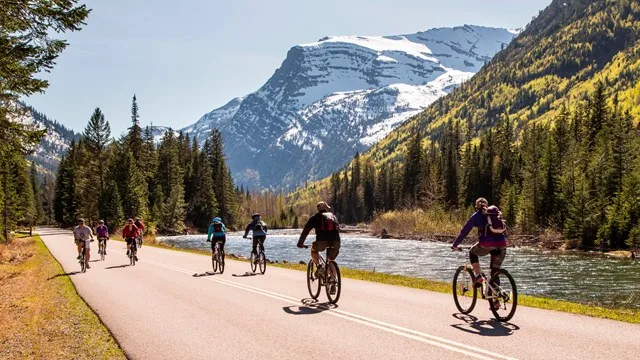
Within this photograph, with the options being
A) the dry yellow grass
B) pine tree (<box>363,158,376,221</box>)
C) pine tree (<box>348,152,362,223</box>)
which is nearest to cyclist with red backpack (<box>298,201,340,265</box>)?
the dry yellow grass

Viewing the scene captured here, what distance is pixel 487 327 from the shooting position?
10.8 metres

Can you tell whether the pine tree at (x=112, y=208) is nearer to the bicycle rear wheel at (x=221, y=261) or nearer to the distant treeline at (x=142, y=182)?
the distant treeline at (x=142, y=182)

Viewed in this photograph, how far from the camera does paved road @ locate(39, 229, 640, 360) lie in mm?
9031

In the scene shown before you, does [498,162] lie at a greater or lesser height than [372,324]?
greater

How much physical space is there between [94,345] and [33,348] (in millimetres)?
1263

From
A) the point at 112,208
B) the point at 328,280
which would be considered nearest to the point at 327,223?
the point at 328,280

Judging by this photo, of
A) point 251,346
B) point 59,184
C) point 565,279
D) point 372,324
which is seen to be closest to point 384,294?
point 372,324

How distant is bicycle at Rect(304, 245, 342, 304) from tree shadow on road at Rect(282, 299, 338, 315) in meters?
0.35

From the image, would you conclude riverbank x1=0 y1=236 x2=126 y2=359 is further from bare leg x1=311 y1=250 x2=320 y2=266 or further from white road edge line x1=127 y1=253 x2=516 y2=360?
bare leg x1=311 y1=250 x2=320 y2=266

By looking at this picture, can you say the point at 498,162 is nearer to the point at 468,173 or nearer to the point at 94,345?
the point at 468,173

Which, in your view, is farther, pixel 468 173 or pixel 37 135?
pixel 468 173

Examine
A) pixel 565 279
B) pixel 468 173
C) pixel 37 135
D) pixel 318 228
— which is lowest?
pixel 565 279

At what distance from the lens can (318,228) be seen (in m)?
14.6

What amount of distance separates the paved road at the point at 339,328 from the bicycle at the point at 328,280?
539 mm
